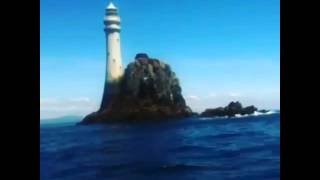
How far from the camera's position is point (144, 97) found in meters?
1.84

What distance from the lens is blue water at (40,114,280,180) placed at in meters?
1.78

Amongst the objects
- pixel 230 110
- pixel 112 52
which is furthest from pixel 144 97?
pixel 230 110

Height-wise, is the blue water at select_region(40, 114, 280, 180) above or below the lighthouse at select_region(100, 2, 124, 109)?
below

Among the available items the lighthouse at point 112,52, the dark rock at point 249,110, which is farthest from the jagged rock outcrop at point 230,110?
the lighthouse at point 112,52

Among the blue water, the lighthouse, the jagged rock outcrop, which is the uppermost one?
the lighthouse

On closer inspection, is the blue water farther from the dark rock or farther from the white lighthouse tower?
the white lighthouse tower

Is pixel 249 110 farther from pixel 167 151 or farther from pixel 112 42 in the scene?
pixel 112 42

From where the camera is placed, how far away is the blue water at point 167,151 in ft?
5.85

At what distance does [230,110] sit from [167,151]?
37 centimetres

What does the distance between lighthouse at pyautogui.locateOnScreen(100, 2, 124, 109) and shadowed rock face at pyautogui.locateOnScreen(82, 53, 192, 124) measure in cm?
3

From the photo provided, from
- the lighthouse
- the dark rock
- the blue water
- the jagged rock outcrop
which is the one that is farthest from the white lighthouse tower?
the dark rock
